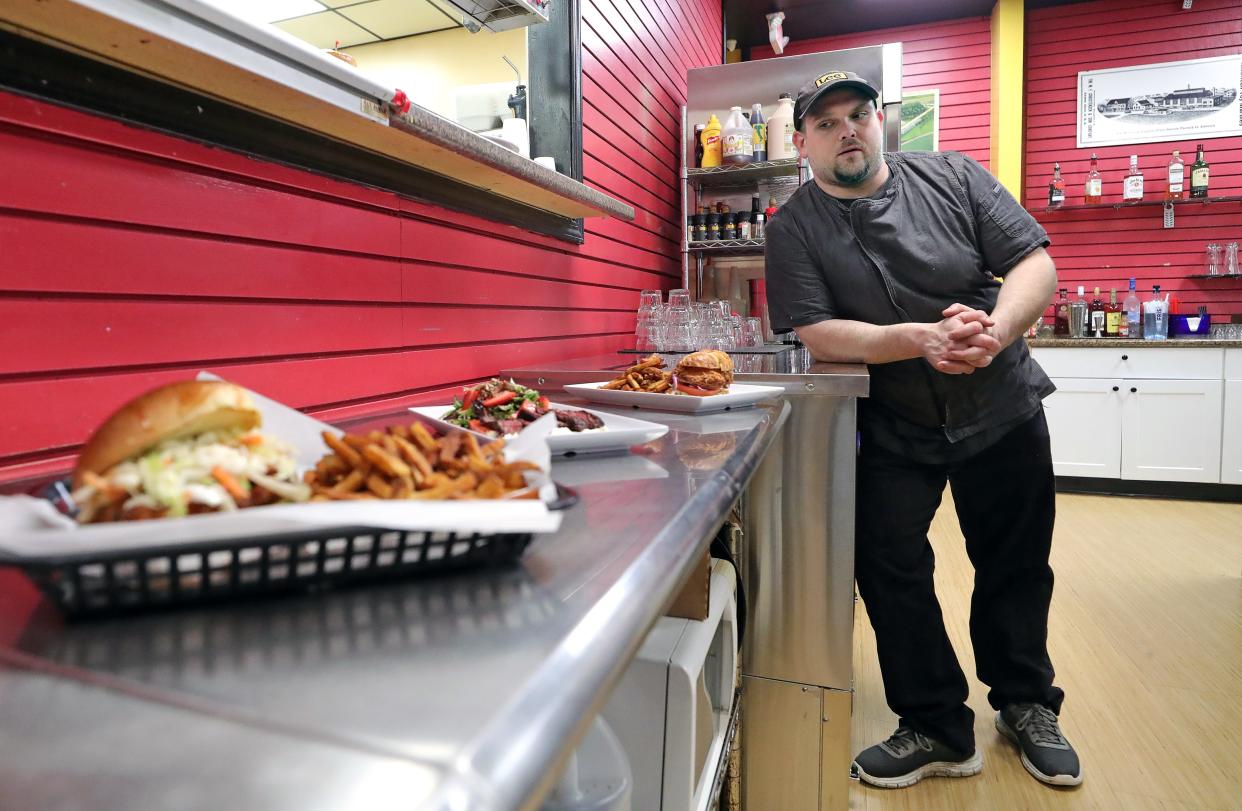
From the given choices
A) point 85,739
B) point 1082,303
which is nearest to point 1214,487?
point 1082,303

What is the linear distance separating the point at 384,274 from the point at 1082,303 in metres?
5.75

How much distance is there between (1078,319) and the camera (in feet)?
18.7

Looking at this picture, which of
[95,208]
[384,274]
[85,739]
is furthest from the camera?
[384,274]

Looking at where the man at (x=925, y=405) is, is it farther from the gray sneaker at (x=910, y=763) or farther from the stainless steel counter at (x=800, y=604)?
the stainless steel counter at (x=800, y=604)

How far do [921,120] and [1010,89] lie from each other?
0.68m

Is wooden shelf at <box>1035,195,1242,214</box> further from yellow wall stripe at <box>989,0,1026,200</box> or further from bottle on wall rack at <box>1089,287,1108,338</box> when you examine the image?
bottle on wall rack at <box>1089,287,1108,338</box>

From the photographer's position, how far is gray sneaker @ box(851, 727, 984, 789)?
7.00 feet

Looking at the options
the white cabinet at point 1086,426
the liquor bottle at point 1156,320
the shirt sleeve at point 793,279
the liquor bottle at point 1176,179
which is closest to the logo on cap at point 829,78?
the shirt sleeve at point 793,279

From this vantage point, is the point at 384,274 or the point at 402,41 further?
the point at 402,41

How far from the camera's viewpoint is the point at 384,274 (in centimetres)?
175

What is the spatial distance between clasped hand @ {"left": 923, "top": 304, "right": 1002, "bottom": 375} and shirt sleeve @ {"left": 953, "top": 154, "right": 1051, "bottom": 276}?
0.32 metres

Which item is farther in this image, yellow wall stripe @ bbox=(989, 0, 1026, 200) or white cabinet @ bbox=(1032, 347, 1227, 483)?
yellow wall stripe @ bbox=(989, 0, 1026, 200)

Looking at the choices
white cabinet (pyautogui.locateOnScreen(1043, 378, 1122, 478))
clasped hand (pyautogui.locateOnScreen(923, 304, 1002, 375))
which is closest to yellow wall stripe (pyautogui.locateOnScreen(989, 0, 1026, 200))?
white cabinet (pyautogui.locateOnScreen(1043, 378, 1122, 478))

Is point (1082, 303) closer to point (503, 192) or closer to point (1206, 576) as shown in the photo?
point (1206, 576)
